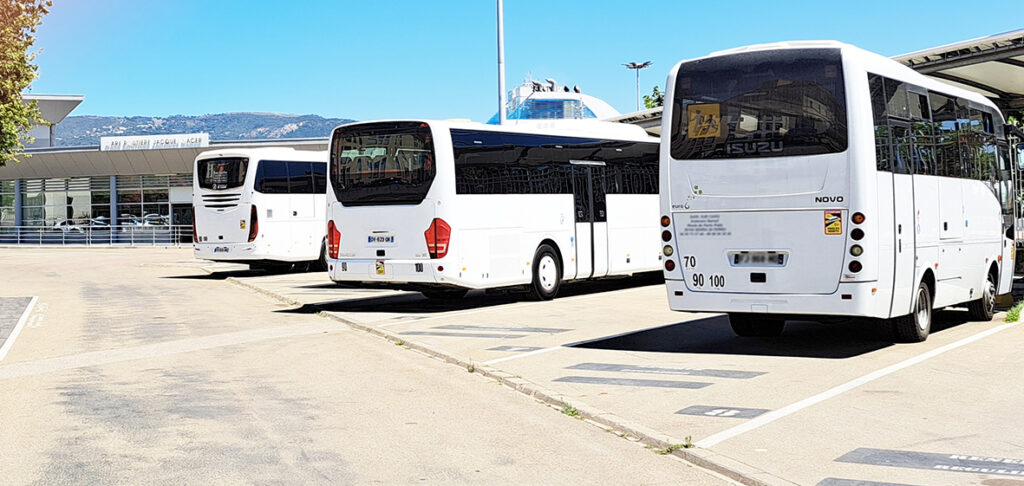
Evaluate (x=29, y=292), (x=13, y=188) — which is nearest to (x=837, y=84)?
(x=29, y=292)

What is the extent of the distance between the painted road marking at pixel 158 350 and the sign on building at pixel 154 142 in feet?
138

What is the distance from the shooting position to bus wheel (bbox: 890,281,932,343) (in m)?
12.1

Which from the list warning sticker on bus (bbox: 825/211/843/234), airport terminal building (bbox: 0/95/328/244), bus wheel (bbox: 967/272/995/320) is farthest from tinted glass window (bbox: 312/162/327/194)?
airport terminal building (bbox: 0/95/328/244)

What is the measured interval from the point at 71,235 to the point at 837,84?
178 feet

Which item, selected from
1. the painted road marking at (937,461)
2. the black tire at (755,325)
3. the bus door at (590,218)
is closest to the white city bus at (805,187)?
the black tire at (755,325)

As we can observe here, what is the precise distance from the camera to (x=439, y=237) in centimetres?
1706

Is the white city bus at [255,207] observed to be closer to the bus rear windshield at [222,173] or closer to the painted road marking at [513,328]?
the bus rear windshield at [222,173]

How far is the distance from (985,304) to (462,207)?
24.8ft

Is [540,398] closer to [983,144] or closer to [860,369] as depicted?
[860,369]

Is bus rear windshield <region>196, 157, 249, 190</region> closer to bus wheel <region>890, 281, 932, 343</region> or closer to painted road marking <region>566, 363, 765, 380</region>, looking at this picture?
painted road marking <region>566, 363, 765, 380</region>

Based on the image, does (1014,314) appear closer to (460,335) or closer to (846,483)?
(460,335)

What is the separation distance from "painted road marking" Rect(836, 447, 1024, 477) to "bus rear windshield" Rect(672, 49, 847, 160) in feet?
15.6

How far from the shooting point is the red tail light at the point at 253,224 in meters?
27.7

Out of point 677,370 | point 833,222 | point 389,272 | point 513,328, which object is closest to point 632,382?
point 677,370
